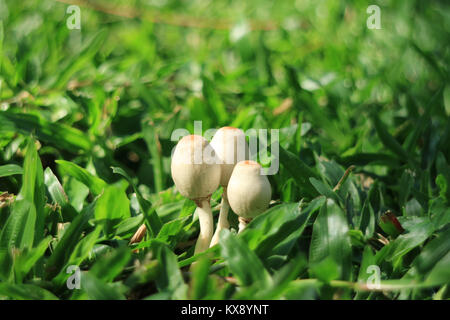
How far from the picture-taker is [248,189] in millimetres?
885

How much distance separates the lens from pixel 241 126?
4.87 feet

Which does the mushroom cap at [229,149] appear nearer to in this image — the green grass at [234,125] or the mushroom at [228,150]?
the mushroom at [228,150]

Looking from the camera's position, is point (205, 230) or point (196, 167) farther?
point (205, 230)

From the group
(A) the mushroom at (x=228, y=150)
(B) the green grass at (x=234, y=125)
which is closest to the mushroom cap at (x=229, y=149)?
(A) the mushroom at (x=228, y=150)

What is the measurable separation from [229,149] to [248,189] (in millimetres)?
112

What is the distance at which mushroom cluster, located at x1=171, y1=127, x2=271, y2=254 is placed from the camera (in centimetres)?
88

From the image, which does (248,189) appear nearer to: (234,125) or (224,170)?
(224,170)

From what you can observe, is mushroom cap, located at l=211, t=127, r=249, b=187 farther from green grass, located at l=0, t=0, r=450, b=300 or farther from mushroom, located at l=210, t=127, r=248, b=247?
green grass, located at l=0, t=0, r=450, b=300

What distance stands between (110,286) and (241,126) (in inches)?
30.9

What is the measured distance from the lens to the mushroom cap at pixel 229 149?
0.95m

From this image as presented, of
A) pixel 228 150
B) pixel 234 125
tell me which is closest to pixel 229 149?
pixel 228 150

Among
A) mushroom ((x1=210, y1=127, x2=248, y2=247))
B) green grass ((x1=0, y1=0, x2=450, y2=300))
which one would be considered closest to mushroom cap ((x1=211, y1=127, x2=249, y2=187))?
mushroom ((x1=210, y1=127, x2=248, y2=247))
